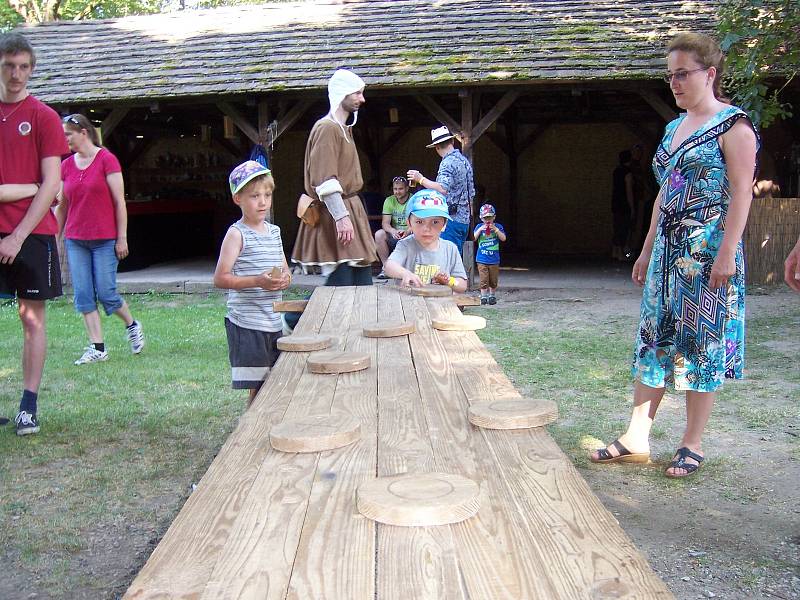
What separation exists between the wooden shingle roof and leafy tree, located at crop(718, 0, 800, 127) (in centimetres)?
111

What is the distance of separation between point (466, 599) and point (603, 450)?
2669 millimetres

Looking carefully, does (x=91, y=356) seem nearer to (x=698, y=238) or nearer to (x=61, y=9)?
(x=698, y=238)

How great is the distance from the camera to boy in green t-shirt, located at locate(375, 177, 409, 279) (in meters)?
10.2

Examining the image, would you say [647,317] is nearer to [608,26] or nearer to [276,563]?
[276,563]

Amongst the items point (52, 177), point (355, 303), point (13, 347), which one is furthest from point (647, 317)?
point (13, 347)

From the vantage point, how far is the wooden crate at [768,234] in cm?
1025

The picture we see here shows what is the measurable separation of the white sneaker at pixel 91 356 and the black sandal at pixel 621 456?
3972 millimetres

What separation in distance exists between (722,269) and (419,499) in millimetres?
2090

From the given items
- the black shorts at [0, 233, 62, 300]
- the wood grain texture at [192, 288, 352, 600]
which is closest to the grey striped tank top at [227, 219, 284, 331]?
the black shorts at [0, 233, 62, 300]

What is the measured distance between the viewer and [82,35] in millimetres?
13820

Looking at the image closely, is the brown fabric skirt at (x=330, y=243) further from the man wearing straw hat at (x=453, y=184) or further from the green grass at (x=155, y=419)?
the man wearing straw hat at (x=453, y=184)

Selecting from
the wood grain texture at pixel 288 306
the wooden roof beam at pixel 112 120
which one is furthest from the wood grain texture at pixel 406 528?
the wooden roof beam at pixel 112 120

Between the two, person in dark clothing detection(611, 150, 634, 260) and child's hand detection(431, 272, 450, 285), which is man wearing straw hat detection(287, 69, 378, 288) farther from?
person in dark clothing detection(611, 150, 634, 260)

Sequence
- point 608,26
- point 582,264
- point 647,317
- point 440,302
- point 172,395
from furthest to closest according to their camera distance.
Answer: point 582,264 < point 608,26 < point 172,395 < point 440,302 < point 647,317
